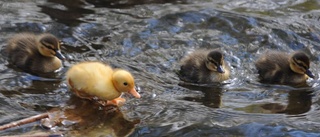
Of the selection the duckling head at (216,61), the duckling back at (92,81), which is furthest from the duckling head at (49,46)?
the duckling head at (216,61)

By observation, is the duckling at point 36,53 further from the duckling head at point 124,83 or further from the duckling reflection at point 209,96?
the duckling reflection at point 209,96

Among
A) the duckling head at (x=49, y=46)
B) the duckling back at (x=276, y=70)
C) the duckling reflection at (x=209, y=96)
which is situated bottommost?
the duckling reflection at (x=209, y=96)

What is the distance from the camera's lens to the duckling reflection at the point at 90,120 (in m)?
4.82

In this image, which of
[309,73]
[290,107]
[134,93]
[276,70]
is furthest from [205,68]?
[134,93]

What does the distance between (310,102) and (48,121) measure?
2107mm

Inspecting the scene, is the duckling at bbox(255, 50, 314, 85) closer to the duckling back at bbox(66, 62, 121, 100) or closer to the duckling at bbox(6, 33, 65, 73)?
the duckling back at bbox(66, 62, 121, 100)

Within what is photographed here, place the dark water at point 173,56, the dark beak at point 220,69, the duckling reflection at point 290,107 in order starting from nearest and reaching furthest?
1. the dark water at point 173,56
2. the duckling reflection at point 290,107
3. the dark beak at point 220,69

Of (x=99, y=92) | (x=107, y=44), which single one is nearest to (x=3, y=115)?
(x=99, y=92)

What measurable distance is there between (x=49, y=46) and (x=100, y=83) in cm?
Result: 107

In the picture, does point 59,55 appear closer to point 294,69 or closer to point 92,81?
point 92,81

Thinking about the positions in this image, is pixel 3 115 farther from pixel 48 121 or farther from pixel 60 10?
pixel 60 10

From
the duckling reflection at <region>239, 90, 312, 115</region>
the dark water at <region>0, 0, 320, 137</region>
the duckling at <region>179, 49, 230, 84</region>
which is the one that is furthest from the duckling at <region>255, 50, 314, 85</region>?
the duckling reflection at <region>239, 90, 312, 115</region>

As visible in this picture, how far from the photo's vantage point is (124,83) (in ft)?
17.3

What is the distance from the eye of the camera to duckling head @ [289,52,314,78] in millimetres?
6168
